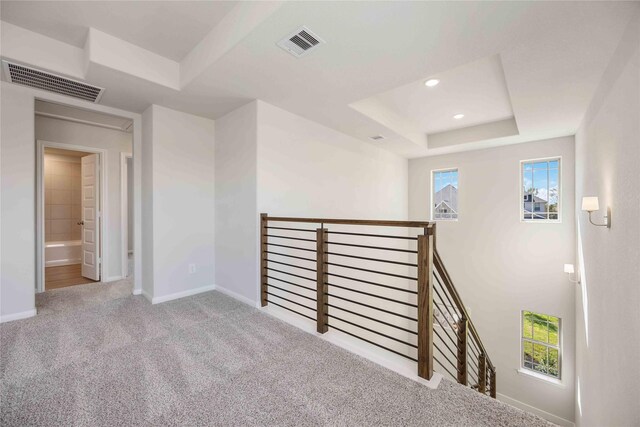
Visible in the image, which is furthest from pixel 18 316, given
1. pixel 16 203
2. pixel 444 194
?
pixel 444 194

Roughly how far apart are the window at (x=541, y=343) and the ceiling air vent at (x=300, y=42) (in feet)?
18.2

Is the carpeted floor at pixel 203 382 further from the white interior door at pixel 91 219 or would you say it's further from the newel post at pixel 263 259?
the white interior door at pixel 91 219

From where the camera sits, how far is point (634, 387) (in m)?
1.62

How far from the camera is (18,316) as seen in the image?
9.01 ft

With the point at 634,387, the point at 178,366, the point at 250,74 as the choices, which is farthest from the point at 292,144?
the point at 634,387

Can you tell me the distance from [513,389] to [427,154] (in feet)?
15.5

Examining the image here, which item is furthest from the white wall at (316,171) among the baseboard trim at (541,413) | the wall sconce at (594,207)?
the baseboard trim at (541,413)

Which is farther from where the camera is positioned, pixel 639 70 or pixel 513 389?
pixel 513 389

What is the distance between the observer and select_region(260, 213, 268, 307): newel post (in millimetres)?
3088

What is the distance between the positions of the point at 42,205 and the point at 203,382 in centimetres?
351

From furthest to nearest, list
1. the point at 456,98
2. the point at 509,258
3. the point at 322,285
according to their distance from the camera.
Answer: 1. the point at 509,258
2. the point at 456,98
3. the point at 322,285

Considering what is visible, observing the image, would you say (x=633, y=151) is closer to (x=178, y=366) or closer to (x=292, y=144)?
(x=292, y=144)

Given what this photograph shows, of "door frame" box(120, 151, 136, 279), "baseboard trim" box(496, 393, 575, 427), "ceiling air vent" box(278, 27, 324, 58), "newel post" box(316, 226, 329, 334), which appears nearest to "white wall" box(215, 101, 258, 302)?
"newel post" box(316, 226, 329, 334)

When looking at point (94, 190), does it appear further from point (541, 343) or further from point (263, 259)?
point (541, 343)
